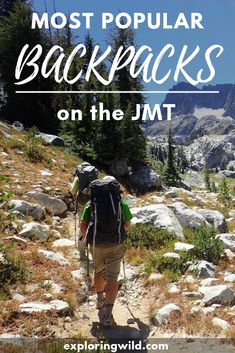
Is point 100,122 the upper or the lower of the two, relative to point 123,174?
upper

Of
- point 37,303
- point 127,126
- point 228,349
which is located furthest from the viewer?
point 127,126

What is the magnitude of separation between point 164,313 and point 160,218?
631cm

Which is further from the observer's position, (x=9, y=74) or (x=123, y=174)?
(x=9, y=74)

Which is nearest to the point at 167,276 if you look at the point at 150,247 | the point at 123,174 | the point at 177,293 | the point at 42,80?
the point at 177,293

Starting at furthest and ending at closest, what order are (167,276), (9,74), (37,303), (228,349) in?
(9,74) < (167,276) < (37,303) < (228,349)

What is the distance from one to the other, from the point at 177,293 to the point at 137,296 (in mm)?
988

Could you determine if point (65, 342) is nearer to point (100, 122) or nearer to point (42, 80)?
point (100, 122)

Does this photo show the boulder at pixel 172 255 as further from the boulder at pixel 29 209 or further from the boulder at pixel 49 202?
the boulder at pixel 49 202

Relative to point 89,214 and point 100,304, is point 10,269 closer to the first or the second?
point 100,304

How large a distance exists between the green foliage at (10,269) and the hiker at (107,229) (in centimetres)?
204

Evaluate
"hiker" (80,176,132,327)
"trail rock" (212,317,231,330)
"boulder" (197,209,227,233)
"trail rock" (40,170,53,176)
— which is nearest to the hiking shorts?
"hiker" (80,176,132,327)

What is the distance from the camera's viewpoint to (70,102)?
33.4 meters

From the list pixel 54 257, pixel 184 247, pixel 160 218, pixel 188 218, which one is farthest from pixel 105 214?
pixel 188 218

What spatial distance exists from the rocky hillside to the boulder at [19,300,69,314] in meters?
0.02
